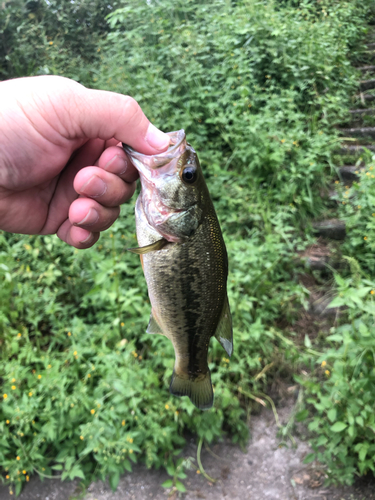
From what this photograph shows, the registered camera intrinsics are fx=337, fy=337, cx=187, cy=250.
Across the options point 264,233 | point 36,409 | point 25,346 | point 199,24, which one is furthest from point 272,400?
point 199,24

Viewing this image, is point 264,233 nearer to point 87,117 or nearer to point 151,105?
point 151,105

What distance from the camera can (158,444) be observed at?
2611 mm

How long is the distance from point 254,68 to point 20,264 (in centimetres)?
428

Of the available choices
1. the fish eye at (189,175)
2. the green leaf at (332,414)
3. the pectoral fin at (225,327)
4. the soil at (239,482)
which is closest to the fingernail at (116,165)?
the fish eye at (189,175)

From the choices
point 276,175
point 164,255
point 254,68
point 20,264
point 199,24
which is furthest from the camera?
point 199,24

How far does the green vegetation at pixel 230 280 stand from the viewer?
8.07ft

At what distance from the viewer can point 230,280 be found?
3062mm

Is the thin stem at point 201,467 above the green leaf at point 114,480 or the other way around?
the other way around

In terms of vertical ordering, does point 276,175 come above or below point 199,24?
below

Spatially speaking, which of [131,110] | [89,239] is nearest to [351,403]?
[89,239]

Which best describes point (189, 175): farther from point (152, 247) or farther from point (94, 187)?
point (94, 187)

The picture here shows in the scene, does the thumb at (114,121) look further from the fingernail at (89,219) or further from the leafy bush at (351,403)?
the leafy bush at (351,403)

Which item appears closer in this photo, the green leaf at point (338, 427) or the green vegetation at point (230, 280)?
the green leaf at point (338, 427)

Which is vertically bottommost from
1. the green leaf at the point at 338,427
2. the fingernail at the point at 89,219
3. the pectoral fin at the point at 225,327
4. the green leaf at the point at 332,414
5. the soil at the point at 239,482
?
the soil at the point at 239,482
